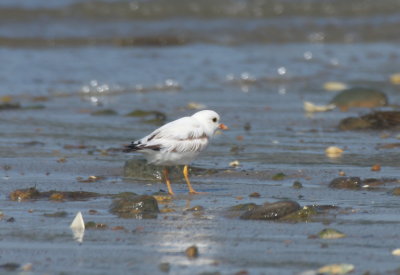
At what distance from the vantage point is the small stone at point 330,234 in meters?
4.46

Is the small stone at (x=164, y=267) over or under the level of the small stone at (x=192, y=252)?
under

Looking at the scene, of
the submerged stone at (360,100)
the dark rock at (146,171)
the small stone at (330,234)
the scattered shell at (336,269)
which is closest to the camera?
the scattered shell at (336,269)

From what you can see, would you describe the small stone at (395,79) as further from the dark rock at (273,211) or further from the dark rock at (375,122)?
the dark rock at (273,211)

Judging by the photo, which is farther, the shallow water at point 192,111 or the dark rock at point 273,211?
the dark rock at point 273,211

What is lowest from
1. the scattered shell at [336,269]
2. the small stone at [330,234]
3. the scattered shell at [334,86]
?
the scattered shell at [336,269]

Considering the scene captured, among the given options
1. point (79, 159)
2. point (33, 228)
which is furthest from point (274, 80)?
point (33, 228)

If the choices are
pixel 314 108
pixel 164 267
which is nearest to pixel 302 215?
pixel 164 267

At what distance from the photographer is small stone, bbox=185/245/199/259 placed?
4.09 meters

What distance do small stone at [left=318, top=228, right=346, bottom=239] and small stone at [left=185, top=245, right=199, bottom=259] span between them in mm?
749

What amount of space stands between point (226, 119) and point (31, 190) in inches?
148

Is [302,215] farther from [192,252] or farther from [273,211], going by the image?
[192,252]

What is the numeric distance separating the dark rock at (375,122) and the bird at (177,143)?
2.52 metres

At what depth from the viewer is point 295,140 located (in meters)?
7.89

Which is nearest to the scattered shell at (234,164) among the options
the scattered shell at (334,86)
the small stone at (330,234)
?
the small stone at (330,234)
